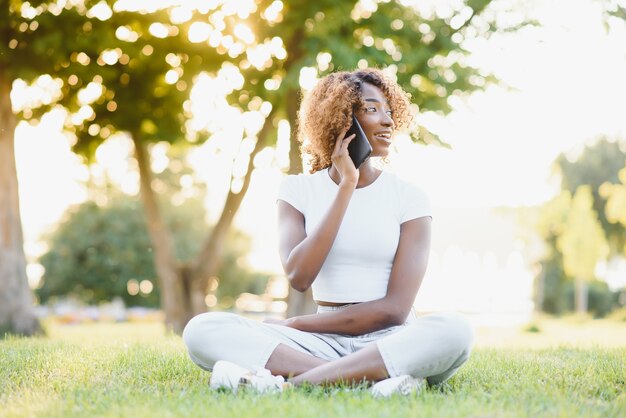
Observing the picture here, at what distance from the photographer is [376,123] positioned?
468 centimetres

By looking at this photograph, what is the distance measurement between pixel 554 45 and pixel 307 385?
8.99m

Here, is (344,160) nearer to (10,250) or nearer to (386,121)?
(386,121)

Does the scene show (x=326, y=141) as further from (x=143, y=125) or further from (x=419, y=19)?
(x=143, y=125)

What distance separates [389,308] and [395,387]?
0.60 metres

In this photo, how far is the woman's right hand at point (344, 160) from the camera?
4.34 meters

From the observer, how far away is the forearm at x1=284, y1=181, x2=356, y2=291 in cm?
418

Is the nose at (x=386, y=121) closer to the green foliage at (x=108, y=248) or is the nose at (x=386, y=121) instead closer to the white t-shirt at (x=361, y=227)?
the white t-shirt at (x=361, y=227)

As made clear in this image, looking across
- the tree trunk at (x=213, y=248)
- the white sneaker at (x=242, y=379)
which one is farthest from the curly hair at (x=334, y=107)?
the tree trunk at (x=213, y=248)

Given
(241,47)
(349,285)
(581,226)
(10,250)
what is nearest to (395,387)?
(349,285)

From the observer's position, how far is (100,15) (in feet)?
36.4

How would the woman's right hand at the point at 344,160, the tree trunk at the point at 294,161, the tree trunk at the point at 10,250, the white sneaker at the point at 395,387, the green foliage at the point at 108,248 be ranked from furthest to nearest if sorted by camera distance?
the green foliage at the point at 108,248 → the tree trunk at the point at 10,250 → the tree trunk at the point at 294,161 → the woman's right hand at the point at 344,160 → the white sneaker at the point at 395,387

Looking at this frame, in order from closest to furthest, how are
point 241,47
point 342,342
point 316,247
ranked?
point 316,247
point 342,342
point 241,47

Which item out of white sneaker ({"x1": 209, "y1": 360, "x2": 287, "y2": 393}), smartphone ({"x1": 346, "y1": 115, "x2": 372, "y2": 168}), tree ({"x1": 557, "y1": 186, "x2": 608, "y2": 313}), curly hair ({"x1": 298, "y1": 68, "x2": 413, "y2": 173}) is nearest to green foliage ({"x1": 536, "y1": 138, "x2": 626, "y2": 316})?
tree ({"x1": 557, "y1": 186, "x2": 608, "y2": 313})

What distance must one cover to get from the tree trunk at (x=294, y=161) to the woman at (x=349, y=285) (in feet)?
18.0
